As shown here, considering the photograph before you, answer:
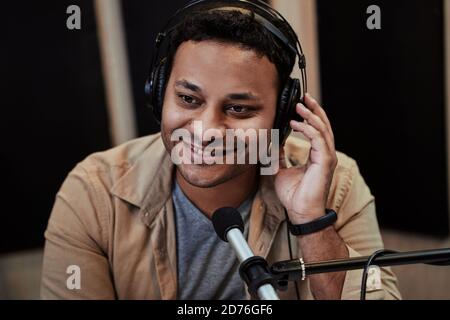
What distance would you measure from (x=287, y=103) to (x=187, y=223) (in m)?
0.35

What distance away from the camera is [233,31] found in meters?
0.89

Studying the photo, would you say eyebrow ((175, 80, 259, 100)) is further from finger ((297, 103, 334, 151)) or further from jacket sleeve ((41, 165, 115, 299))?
jacket sleeve ((41, 165, 115, 299))

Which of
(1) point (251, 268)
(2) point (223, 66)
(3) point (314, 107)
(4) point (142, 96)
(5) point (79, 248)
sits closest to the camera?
(1) point (251, 268)

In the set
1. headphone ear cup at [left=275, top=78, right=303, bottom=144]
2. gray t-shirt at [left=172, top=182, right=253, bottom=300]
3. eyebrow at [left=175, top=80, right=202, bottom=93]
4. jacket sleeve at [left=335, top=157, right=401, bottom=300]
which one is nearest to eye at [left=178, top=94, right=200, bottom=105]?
eyebrow at [left=175, top=80, right=202, bottom=93]

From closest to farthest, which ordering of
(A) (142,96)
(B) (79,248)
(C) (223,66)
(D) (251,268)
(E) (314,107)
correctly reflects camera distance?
(D) (251,268) → (C) (223,66) → (E) (314,107) → (B) (79,248) → (A) (142,96)

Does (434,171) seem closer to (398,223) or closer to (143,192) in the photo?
(398,223)

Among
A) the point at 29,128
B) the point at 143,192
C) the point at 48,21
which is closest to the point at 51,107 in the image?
the point at 29,128

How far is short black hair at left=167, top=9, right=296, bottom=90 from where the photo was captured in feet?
2.92

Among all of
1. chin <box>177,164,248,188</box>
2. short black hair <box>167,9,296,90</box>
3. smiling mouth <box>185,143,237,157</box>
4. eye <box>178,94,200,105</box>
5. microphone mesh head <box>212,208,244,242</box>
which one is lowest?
microphone mesh head <box>212,208,244,242</box>

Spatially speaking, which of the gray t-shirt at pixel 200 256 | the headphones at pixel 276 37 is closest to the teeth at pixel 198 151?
the headphones at pixel 276 37

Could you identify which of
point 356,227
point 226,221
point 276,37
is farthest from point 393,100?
point 226,221

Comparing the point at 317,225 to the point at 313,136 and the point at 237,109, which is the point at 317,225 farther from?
the point at 237,109

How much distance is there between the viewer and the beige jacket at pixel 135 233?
110 cm

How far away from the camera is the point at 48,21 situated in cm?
117
